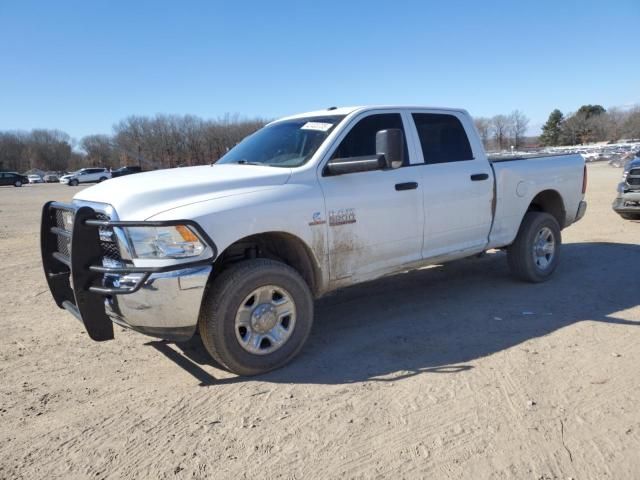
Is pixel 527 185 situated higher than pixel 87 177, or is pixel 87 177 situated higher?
pixel 527 185

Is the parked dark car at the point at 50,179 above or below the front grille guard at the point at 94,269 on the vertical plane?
below

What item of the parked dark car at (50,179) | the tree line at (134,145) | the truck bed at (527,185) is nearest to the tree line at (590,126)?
the tree line at (134,145)

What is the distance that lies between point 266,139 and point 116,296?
2260 millimetres

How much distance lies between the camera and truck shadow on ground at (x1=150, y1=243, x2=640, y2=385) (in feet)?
13.0

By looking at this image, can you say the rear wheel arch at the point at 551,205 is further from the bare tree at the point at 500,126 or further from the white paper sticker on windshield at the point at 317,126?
the bare tree at the point at 500,126

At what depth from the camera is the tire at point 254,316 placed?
364 centimetres

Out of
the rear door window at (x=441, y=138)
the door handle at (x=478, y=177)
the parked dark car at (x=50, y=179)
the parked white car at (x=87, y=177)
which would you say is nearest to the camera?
the rear door window at (x=441, y=138)

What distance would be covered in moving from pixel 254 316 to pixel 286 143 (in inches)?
68.6

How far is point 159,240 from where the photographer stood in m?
3.40

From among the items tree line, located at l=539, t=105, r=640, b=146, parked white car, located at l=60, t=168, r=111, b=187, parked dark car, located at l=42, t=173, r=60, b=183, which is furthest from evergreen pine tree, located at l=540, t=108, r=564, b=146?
parked dark car, located at l=42, t=173, r=60, b=183

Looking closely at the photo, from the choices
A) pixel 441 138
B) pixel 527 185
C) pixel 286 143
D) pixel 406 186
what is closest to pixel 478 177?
pixel 441 138

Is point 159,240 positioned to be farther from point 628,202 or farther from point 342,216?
point 628,202

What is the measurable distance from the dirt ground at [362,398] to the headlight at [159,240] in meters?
1.04

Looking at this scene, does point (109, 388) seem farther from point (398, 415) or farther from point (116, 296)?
point (398, 415)
